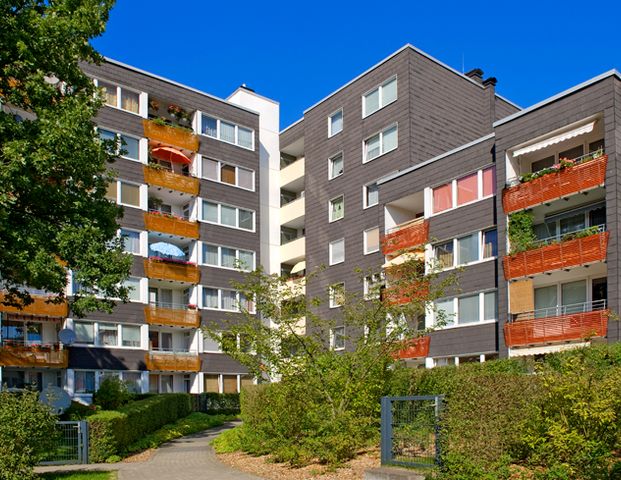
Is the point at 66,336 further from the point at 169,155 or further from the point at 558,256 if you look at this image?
the point at 558,256

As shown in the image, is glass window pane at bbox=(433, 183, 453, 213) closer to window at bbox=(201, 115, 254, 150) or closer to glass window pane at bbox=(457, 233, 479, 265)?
glass window pane at bbox=(457, 233, 479, 265)

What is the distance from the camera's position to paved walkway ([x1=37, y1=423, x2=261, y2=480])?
16719 millimetres

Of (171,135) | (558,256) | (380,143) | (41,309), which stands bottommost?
(41,309)

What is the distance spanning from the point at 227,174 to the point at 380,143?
12.0 metres

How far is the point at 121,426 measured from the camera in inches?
849

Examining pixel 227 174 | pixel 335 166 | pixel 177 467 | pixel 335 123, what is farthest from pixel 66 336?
pixel 335 123

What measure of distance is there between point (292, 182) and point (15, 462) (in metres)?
36.6

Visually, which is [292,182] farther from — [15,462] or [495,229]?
[15,462]

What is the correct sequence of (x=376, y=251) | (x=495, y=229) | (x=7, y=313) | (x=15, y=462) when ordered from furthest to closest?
1. (x=376, y=251)
2. (x=7, y=313)
3. (x=495, y=229)
4. (x=15, y=462)

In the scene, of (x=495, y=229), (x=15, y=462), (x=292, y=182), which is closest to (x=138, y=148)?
(x=292, y=182)

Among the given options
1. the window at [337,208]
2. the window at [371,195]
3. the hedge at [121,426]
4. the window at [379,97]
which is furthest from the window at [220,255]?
the hedge at [121,426]

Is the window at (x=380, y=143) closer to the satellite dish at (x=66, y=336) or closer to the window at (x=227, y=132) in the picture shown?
the window at (x=227, y=132)

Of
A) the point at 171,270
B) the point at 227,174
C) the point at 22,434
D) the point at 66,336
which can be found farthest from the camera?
the point at 227,174

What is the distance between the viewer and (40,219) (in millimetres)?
22984
